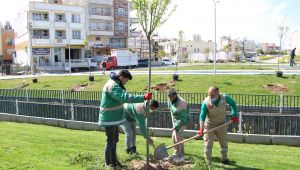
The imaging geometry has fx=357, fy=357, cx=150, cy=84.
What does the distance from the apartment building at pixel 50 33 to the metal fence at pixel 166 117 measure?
125 feet

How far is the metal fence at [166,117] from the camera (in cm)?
1082

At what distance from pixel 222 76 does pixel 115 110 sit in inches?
770

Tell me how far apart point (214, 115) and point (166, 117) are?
4.58 meters

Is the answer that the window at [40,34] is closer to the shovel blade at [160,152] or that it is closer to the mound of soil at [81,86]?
the mound of soil at [81,86]

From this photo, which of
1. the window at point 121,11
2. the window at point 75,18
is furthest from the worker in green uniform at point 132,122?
the window at point 121,11

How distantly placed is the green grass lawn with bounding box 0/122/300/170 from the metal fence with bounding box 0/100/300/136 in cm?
81

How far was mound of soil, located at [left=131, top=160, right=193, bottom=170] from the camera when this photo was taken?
7.16 metres

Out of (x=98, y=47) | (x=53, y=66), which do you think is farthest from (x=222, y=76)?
(x=98, y=47)

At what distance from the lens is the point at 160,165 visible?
7.32 metres

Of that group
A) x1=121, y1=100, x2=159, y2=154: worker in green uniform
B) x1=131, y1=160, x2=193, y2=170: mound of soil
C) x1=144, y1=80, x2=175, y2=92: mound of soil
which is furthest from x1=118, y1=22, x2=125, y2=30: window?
x1=131, y1=160, x2=193, y2=170: mound of soil

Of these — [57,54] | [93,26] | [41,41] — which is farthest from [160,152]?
[93,26]

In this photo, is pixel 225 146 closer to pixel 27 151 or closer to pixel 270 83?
pixel 27 151

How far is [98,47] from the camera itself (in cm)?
6331

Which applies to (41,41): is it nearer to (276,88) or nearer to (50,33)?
(50,33)
